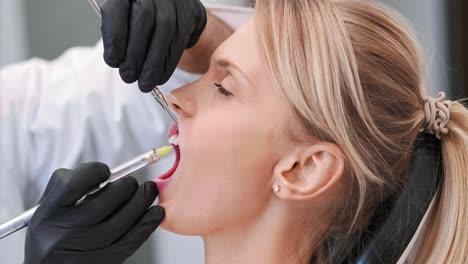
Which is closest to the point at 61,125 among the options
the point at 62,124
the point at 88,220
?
the point at 62,124

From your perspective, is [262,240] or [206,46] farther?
[206,46]

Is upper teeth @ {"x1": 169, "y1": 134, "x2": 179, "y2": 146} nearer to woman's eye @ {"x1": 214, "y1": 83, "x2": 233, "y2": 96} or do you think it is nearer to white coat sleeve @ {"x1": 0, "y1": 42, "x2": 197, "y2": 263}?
woman's eye @ {"x1": 214, "y1": 83, "x2": 233, "y2": 96}

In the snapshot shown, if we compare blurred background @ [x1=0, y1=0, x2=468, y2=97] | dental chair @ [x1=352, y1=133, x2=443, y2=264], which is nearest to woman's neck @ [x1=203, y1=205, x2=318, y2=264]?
dental chair @ [x1=352, y1=133, x2=443, y2=264]

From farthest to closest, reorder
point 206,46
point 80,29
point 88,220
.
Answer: point 80,29
point 206,46
point 88,220

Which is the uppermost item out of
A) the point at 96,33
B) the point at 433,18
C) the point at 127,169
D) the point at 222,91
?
the point at 222,91

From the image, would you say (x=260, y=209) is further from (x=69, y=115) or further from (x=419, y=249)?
(x=69, y=115)

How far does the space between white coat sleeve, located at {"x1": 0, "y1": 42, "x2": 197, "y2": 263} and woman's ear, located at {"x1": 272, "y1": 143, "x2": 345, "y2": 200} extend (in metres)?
0.49

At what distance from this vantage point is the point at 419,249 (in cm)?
112

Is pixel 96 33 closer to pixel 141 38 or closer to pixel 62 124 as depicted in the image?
pixel 62 124

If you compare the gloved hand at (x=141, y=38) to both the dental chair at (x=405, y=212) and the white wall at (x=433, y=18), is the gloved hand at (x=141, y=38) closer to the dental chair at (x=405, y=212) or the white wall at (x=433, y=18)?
the dental chair at (x=405, y=212)

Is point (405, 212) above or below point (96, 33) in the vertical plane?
above

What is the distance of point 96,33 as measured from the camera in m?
2.02

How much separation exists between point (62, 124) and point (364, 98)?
0.72 metres

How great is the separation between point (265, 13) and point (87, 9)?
99cm
